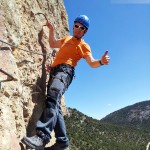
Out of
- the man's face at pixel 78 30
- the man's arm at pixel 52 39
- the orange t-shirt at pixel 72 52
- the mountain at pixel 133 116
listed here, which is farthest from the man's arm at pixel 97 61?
the mountain at pixel 133 116

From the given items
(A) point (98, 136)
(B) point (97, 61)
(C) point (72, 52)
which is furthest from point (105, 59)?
(A) point (98, 136)

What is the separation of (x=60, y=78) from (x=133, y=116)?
170 m

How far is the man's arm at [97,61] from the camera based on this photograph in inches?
237

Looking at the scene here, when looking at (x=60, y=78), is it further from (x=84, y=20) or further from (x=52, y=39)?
(x=52, y=39)

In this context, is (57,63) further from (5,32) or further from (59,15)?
(59,15)

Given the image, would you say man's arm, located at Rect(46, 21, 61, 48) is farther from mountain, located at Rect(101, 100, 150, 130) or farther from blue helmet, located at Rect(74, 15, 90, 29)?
mountain, located at Rect(101, 100, 150, 130)

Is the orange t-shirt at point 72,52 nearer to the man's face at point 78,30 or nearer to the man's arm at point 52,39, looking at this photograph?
the man's face at point 78,30

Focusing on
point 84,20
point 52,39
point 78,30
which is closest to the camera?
point 84,20

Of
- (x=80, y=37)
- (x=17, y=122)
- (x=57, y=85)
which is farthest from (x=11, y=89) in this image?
(x=80, y=37)

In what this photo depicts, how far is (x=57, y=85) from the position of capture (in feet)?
19.6

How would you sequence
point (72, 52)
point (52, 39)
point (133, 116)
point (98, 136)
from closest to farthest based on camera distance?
point (72, 52) < point (52, 39) < point (98, 136) < point (133, 116)

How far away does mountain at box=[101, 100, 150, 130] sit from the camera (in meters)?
165

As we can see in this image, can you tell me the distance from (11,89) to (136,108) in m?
190

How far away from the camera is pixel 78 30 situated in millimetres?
6918
